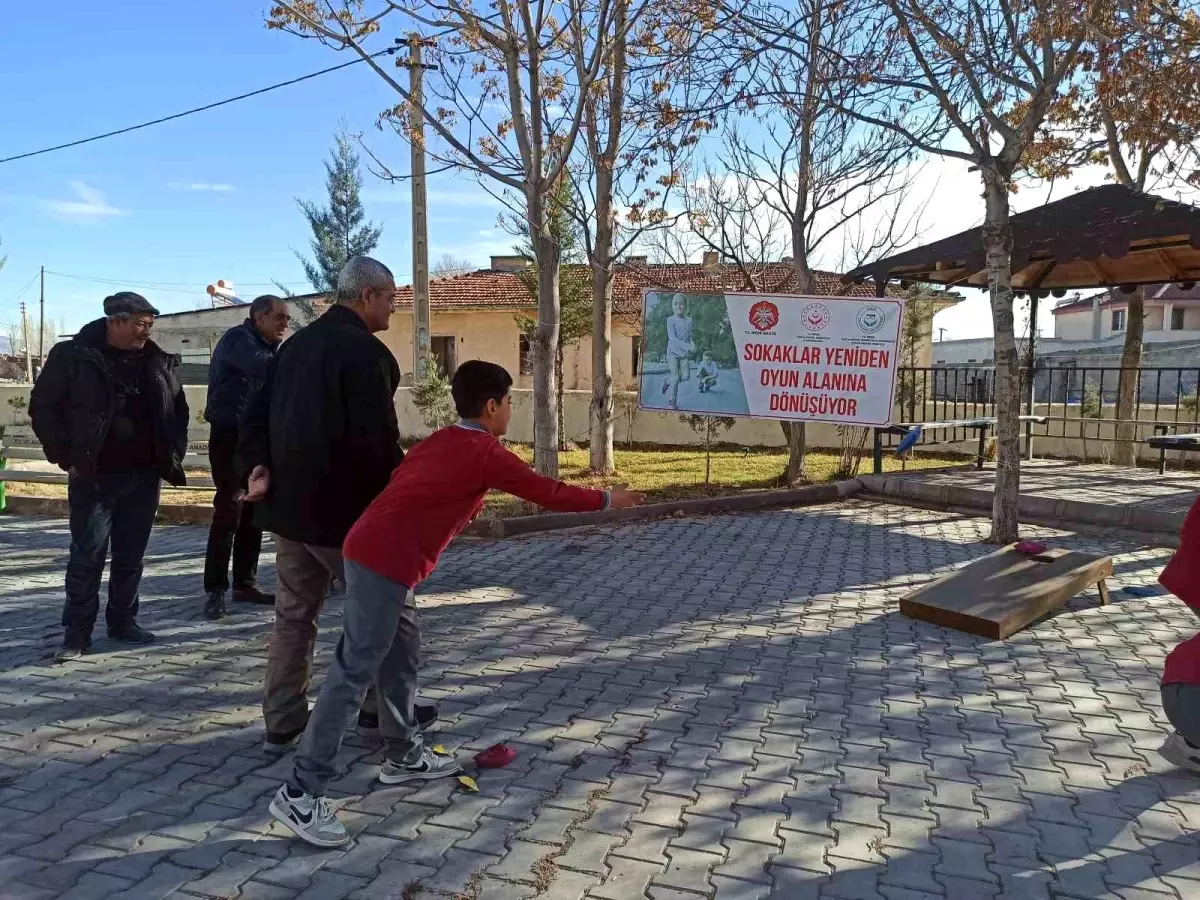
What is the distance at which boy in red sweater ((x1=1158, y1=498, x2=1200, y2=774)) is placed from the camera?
3031mm

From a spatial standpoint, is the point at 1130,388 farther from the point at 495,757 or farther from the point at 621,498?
the point at 495,757

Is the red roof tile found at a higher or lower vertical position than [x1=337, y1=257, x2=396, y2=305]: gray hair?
higher

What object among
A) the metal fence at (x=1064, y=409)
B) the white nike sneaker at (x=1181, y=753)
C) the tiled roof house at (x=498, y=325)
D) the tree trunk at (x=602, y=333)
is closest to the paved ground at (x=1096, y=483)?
the metal fence at (x=1064, y=409)

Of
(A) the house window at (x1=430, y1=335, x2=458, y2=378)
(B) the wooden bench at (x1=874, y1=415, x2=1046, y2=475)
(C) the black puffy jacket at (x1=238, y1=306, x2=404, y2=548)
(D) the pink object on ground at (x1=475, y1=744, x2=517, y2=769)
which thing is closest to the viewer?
(C) the black puffy jacket at (x1=238, y1=306, x2=404, y2=548)

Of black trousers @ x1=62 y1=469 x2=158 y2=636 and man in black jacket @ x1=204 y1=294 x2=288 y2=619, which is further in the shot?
man in black jacket @ x1=204 y1=294 x2=288 y2=619

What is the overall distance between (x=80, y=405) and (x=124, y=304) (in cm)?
58

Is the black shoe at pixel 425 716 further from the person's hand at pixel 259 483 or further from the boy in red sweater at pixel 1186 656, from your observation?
the boy in red sweater at pixel 1186 656

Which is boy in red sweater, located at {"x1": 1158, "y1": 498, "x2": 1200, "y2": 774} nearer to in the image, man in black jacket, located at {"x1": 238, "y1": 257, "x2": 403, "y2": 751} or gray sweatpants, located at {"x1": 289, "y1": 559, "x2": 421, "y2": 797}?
gray sweatpants, located at {"x1": 289, "y1": 559, "x2": 421, "y2": 797}

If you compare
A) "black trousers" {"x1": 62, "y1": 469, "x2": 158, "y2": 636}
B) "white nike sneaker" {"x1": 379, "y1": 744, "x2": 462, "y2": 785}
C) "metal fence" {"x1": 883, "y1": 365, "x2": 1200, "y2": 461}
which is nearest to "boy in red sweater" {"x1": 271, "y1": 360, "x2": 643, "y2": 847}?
"white nike sneaker" {"x1": 379, "y1": 744, "x2": 462, "y2": 785}

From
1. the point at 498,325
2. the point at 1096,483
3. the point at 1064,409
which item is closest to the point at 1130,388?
the point at 1064,409

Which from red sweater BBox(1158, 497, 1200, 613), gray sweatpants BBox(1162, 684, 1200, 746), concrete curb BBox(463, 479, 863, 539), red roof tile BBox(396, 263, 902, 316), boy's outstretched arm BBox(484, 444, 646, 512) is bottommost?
concrete curb BBox(463, 479, 863, 539)

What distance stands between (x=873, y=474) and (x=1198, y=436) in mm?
3491

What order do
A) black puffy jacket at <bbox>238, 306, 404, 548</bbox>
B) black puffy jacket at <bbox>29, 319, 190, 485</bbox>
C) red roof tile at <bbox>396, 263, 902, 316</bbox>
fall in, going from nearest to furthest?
black puffy jacket at <bbox>238, 306, 404, 548</bbox>
black puffy jacket at <bbox>29, 319, 190, 485</bbox>
red roof tile at <bbox>396, 263, 902, 316</bbox>

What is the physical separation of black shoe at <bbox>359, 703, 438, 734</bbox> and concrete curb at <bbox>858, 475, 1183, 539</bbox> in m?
6.42
